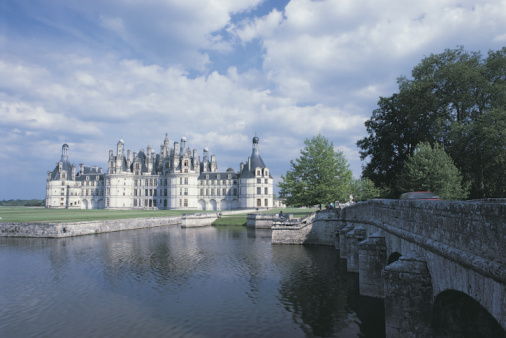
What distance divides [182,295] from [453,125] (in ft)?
83.7

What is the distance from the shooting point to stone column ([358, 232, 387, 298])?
48.0ft

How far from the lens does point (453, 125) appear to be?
1087 inches

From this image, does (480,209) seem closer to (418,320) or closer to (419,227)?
(419,227)

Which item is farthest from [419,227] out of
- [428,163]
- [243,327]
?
[428,163]

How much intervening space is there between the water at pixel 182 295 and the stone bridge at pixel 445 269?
11.7ft

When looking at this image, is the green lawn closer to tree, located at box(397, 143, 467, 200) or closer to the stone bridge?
tree, located at box(397, 143, 467, 200)

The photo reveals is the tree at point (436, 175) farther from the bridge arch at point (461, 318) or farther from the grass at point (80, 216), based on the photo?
the grass at point (80, 216)

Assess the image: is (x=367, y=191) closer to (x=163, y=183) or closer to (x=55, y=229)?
Answer: (x=55, y=229)

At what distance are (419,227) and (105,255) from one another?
24.1 m

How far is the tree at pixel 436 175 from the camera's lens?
26562mm

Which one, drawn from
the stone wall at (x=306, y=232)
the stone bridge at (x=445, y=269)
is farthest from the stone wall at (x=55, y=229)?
the stone bridge at (x=445, y=269)

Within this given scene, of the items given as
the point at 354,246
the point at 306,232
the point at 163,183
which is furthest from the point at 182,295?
the point at 163,183

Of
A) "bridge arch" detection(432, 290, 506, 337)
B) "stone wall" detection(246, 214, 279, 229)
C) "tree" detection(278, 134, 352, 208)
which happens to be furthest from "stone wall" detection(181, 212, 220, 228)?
"bridge arch" detection(432, 290, 506, 337)

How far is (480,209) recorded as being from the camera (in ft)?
19.9
